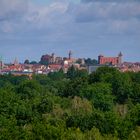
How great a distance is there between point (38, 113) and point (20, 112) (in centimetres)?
207

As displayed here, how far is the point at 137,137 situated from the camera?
38562 mm

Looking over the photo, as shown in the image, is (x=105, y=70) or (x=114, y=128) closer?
(x=114, y=128)

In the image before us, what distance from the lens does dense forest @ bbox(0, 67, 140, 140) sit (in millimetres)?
41656

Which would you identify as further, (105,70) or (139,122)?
(105,70)

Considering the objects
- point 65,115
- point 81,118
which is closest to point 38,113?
point 65,115

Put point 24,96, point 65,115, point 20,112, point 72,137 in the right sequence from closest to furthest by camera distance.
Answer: point 72,137 → point 65,115 → point 20,112 → point 24,96

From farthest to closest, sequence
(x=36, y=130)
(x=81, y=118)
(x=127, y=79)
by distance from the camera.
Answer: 1. (x=127, y=79)
2. (x=81, y=118)
3. (x=36, y=130)

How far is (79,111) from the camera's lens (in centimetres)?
6278

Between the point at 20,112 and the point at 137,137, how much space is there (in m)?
26.8

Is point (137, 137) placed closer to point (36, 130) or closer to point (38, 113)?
point (36, 130)

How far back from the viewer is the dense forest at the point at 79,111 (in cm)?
4166

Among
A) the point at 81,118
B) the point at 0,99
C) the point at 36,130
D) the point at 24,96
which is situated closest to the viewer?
the point at 36,130

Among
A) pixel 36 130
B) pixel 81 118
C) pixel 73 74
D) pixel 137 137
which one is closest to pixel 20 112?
pixel 81 118

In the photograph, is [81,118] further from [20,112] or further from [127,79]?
[127,79]
